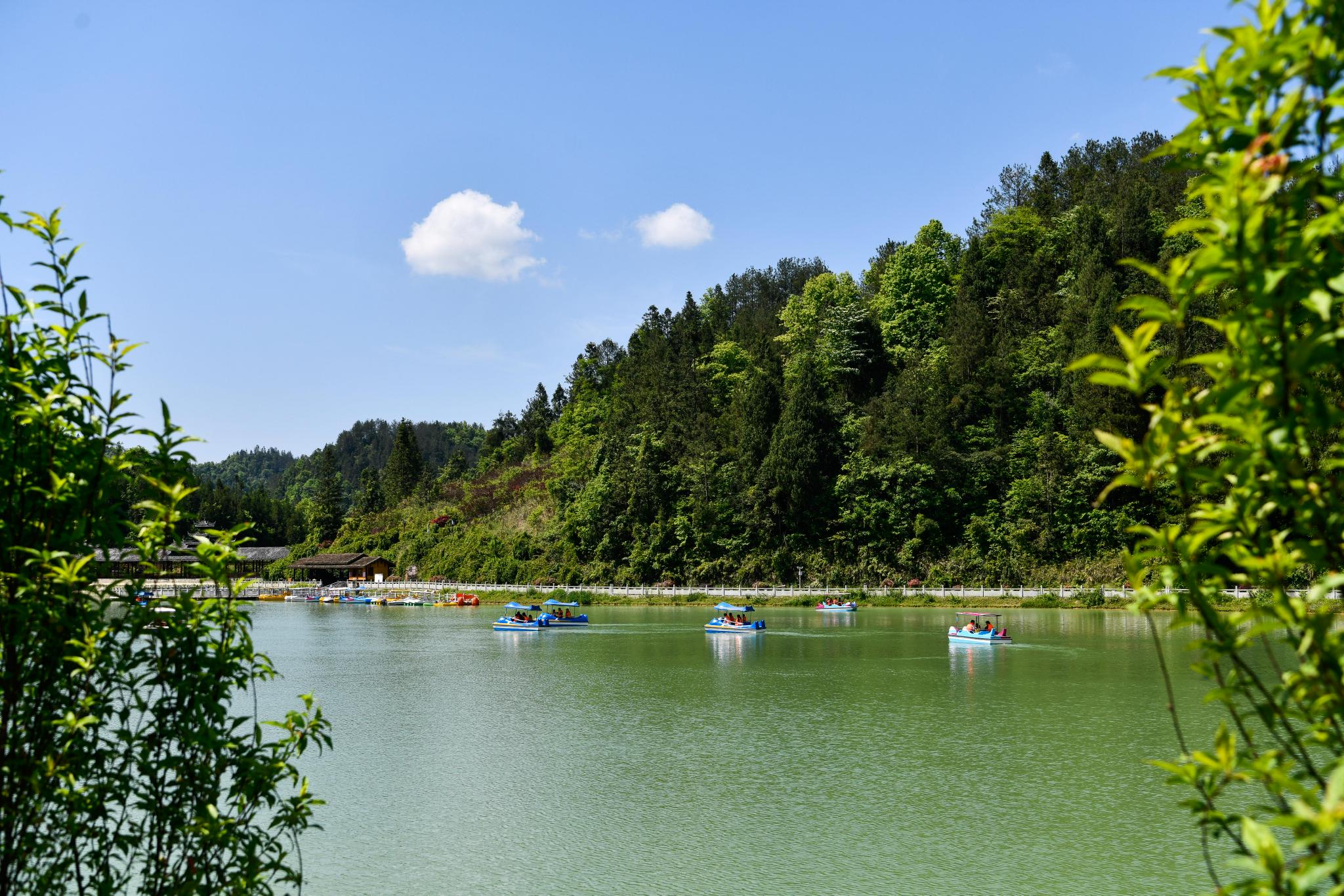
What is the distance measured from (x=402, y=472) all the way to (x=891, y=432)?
63.0 meters

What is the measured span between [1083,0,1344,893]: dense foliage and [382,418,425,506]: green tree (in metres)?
106

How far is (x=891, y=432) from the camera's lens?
63969 mm

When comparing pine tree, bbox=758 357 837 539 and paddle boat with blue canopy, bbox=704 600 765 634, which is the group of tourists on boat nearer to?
paddle boat with blue canopy, bbox=704 600 765 634

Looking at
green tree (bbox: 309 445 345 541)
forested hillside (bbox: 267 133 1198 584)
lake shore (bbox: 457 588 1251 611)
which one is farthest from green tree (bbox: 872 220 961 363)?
green tree (bbox: 309 445 345 541)

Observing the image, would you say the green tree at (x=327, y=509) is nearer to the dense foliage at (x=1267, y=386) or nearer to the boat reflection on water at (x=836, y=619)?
the boat reflection on water at (x=836, y=619)

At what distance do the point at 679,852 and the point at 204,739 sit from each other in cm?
877

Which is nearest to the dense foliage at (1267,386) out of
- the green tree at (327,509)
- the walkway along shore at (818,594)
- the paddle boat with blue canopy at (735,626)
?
the paddle boat with blue canopy at (735,626)

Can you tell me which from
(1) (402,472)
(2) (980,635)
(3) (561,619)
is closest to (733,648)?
(2) (980,635)

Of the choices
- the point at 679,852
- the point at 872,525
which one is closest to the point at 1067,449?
the point at 872,525

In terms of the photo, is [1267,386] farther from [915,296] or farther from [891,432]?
[915,296]

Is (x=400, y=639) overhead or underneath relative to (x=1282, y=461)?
underneath

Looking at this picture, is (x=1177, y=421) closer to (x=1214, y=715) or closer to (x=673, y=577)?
(x=1214, y=715)

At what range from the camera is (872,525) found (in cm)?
6206

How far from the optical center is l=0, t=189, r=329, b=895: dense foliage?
400cm
